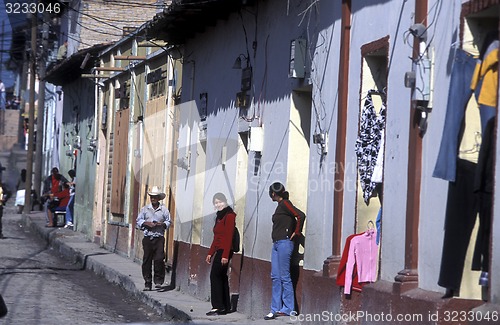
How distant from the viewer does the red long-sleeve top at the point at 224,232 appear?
15664 mm

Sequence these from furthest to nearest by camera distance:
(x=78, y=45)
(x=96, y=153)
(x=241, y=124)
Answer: (x=78, y=45) < (x=96, y=153) < (x=241, y=124)

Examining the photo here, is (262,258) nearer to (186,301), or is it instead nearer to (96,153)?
(186,301)

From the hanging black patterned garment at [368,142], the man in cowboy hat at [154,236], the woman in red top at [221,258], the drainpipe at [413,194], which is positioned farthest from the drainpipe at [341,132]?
the man in cowboy hat at [154,236]

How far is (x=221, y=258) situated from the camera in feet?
51.5

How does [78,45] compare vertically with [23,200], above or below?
above

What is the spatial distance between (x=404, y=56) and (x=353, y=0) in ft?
5.94

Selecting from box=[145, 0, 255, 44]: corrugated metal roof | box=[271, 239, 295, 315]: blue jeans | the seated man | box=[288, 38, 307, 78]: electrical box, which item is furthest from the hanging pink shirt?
the seated man

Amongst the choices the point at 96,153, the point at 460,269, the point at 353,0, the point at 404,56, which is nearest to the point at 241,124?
the point at 353,0

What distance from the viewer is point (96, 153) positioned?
31266 millimetres

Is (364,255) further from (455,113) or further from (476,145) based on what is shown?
(455,113)

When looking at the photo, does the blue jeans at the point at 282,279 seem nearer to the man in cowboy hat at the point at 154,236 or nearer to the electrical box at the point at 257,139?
the electrical box at the point at 257,139

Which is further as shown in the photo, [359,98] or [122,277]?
[122,277]

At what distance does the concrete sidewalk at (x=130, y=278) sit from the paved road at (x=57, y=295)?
0.17 metres

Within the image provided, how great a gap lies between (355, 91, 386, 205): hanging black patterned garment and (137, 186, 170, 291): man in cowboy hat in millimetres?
7427
